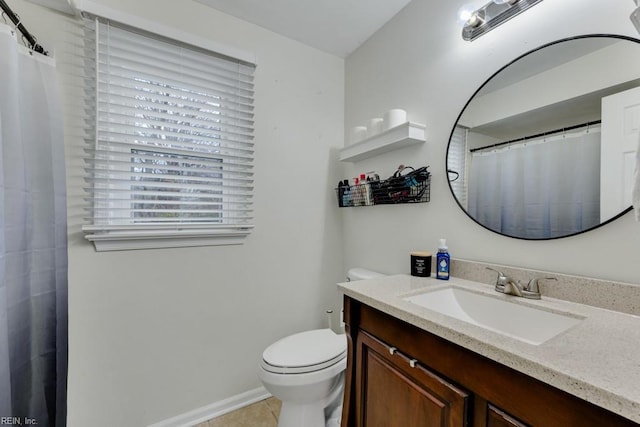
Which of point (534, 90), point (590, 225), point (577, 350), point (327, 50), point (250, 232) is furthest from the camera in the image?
point (327, 50)

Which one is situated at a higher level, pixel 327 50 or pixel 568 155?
pixel 327 50

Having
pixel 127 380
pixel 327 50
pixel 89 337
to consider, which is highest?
pixel 327 50

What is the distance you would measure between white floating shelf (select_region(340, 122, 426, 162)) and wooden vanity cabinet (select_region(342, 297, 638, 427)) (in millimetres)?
905

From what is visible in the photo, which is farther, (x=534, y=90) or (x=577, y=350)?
(x=534, y=90)

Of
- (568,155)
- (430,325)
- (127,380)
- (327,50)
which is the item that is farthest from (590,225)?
(127,380)

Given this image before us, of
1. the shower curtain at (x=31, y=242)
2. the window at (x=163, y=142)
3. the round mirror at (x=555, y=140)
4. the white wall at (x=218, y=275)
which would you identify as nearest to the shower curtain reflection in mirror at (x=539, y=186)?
the round mirror at (x=555, y=140)

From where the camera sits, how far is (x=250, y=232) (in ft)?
5.58

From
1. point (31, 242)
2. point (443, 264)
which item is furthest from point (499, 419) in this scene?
point (31, 242)

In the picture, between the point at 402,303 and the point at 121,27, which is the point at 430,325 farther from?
the point at 121,27

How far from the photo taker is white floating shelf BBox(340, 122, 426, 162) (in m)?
1.42

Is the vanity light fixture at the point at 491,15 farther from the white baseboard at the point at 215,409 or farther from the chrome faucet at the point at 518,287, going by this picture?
the white baseboard at the point at 215,409

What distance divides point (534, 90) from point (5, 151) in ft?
6.41

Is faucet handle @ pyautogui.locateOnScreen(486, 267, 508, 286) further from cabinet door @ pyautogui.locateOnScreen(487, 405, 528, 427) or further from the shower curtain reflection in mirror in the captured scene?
cabinet door @ pyautogui.locateOnScreen(487, 405, 528, 427)

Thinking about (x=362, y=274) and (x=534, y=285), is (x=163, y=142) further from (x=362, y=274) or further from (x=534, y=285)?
(x=534, y=285)
